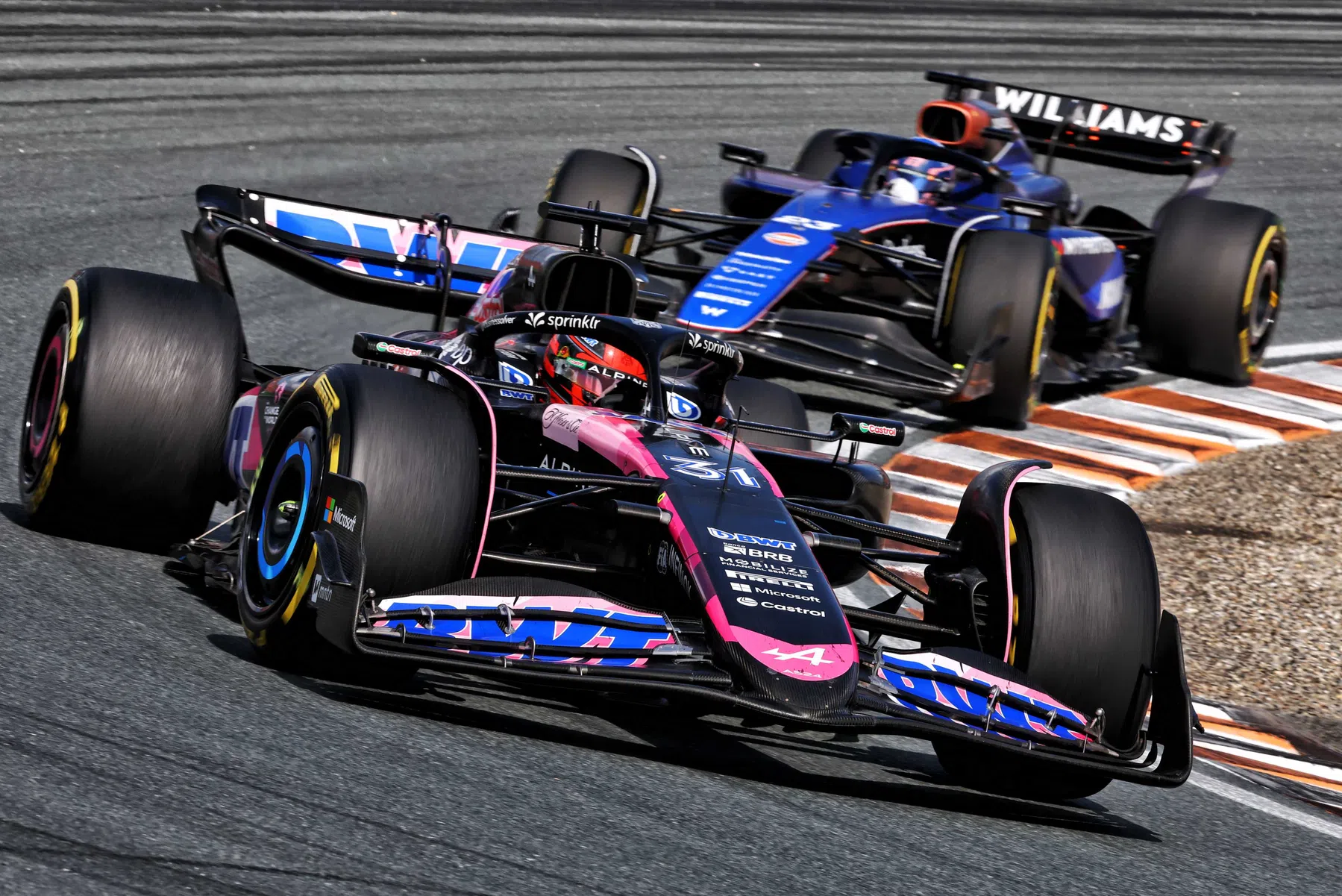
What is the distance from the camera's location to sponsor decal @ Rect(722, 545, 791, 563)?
5.61 meters

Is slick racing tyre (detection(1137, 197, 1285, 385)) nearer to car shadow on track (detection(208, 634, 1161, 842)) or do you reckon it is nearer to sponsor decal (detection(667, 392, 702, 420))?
sponsor decal (detection(667, 392, 702, 420))

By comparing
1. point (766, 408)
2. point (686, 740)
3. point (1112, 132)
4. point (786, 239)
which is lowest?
point (686, 740)

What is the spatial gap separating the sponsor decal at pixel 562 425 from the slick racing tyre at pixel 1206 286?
717cm

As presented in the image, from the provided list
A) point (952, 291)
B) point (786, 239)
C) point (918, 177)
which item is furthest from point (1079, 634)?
point (918, 177)

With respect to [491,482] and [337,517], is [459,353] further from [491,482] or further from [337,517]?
[337,517]

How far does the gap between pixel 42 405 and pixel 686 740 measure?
10.2 ft

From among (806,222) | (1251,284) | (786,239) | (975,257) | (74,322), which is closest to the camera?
(74,322)

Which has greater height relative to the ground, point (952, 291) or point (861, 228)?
point (861, 228)

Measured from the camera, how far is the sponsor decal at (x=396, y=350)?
624cm

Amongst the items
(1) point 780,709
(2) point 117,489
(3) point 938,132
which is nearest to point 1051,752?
(1) point 780,709

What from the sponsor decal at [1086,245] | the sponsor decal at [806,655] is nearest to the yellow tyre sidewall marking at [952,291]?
the sponsor decal at [1086,245]

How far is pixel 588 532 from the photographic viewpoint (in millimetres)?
6359

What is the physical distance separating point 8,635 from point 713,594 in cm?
205

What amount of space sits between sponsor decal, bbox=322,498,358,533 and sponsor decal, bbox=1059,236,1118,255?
7.55 meters
